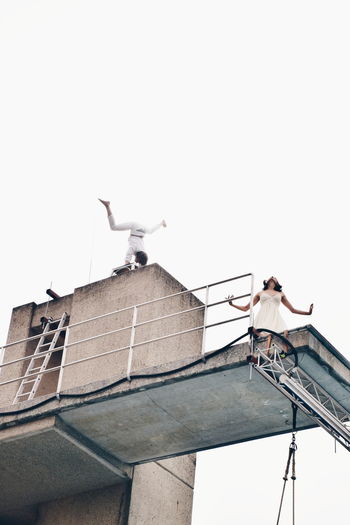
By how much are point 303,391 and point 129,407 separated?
2905mm

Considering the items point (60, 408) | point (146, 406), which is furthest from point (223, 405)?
point (60, 408)

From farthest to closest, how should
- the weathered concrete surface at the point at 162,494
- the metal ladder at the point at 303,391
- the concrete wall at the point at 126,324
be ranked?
the concrete wall at the point at 126,324 < the weathered concrete surface at the point at 162,494 < the metal ladder at the point at 303,391

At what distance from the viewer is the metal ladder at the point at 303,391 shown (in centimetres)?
1504

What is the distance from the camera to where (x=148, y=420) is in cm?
1688

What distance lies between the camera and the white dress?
1556 cm

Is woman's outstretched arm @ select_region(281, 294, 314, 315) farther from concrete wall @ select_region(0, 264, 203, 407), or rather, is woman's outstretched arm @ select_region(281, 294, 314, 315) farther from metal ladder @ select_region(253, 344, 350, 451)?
concrete wall @ select_region(0, 264, 203, 407)

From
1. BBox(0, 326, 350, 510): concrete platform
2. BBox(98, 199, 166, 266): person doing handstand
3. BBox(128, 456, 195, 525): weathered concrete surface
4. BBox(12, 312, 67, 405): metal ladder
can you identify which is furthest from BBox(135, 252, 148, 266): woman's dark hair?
BBox(0, 326, 350, 510): concrete platform

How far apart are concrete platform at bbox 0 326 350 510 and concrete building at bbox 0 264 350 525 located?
0.02 meters

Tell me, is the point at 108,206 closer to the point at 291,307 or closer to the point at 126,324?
the point at 126,324

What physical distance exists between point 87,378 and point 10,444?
5.61ft

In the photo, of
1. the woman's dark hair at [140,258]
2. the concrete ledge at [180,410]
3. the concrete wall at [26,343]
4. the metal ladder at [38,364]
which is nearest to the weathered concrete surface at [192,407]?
the concrete ledge at [180,410]

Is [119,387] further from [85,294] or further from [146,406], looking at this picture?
[85,294]

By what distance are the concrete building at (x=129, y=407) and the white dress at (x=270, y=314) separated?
0.48 meters

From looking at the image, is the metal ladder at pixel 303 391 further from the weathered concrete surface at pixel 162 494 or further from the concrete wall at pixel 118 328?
the weathered concrete surface at pixel 162 494
